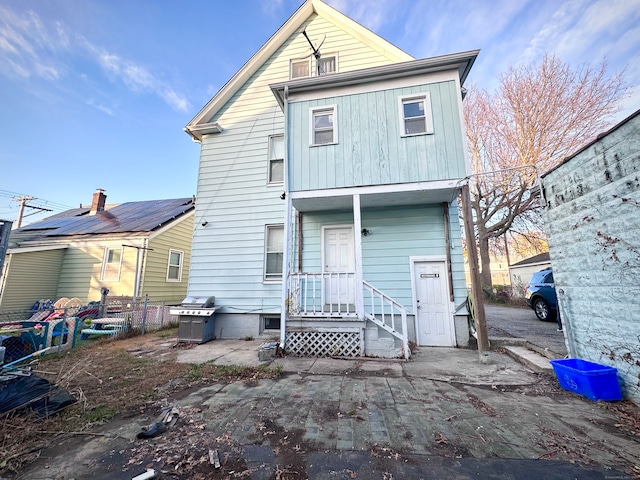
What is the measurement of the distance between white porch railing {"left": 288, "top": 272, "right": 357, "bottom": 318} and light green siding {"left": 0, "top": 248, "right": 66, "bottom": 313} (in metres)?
11.7

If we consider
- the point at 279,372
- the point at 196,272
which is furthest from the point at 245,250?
the point at 279,372

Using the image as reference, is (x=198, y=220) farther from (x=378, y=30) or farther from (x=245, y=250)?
(x=378, y=30)

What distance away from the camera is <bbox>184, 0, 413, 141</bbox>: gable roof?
802cm

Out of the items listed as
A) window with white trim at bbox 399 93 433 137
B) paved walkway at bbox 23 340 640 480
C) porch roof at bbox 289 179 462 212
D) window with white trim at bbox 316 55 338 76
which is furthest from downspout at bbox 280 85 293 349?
window with white trim at bbox 399 93 433 137

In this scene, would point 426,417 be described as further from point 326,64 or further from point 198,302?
point 326,64

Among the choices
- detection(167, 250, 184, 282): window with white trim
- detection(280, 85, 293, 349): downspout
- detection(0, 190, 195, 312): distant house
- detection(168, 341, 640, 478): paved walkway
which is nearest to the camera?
detection(168, 341, 640, 478): paved walkway

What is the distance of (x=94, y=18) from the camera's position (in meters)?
7.94

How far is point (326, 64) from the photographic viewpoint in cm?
833

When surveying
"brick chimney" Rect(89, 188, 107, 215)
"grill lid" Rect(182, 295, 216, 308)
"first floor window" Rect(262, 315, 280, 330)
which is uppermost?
"brick chimney" Rect(89, 188, 107, 215)

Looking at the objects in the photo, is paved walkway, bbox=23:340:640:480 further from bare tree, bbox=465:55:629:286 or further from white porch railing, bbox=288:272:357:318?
bare tree, bbox=465:55:629:286

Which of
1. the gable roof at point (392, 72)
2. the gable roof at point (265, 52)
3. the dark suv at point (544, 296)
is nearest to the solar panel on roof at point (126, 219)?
the gable roof at point (265, 52)

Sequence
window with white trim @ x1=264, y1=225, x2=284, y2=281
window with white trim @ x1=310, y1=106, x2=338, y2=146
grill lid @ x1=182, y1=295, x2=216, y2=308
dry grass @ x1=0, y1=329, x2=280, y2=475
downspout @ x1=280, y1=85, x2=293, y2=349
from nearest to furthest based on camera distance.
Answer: dry grass @ x1=0, y1=329, x2=280, y2=475
downspout @ x1=280, y1=85, x2=293, y2=349
window with white trim @ x1=310, y1=106, x2=338, y2=146
grill lid @ x1=182, y1=295, x2=216, y2=308
window with white trim @ x1=264, y1=225, x2=284, y2=281

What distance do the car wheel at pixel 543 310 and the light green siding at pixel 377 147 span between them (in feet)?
22.3

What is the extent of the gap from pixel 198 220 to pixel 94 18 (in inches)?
281
